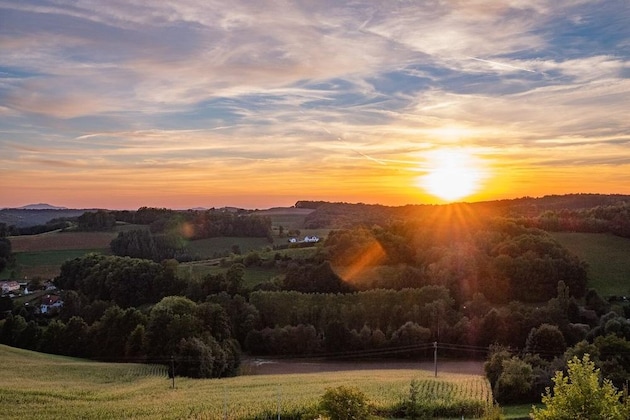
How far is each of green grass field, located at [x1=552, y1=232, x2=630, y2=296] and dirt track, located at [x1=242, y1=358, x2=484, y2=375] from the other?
82.8ft

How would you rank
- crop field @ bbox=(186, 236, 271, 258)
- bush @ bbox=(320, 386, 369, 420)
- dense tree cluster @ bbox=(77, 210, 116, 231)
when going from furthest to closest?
dense tree cluster @ bbox=(77, 210, 116, 231), crop field @ bbox=(186, 236, 271, 258), bush @ bbox=(320, 386, 369, 420)

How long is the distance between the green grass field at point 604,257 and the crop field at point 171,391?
33295 millimetres

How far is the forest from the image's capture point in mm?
53594

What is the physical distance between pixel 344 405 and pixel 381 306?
153ft

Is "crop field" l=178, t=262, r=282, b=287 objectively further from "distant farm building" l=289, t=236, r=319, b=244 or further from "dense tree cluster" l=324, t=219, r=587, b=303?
"distant farm building" l=289, t=236, r=319, b=244

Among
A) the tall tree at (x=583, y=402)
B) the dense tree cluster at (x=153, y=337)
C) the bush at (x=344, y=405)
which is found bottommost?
the dense tree cluster at (x=153, y=337)

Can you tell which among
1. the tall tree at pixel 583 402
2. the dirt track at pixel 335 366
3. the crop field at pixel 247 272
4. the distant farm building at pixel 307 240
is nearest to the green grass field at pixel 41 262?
the crop field at pixel 247 272

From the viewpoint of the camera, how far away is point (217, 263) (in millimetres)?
95375

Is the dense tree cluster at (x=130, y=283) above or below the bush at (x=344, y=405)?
below

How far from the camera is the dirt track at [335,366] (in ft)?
180

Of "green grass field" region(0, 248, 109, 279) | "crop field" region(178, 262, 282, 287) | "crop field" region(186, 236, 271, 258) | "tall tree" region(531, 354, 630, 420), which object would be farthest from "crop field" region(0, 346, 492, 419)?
"crop field" region(186, 236, 271, 258)

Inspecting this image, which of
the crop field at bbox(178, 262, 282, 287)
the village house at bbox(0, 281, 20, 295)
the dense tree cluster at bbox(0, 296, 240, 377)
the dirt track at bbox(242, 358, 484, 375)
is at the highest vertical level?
the crop field at bbox(178, 262, 282, 287)

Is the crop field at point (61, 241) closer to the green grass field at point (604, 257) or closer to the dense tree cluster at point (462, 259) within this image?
the dense tree cluster at point (462, 259)

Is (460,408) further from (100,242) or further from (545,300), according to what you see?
(100,242)
